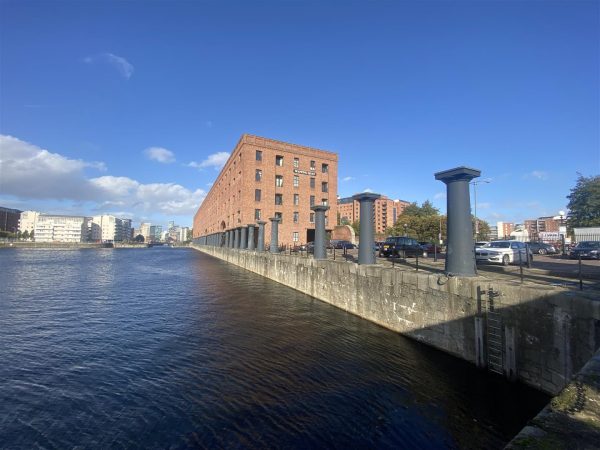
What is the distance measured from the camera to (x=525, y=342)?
679 cm

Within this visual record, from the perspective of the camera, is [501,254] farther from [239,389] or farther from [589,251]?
[239,389]

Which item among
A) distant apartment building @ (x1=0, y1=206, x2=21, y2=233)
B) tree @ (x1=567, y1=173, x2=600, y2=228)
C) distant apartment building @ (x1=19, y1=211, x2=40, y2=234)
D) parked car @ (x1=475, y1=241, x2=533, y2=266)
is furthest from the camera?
distant apartment building @ (x1=19, y1=211, x2=40, y2=234)

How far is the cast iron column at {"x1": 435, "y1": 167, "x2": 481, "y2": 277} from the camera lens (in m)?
9.10

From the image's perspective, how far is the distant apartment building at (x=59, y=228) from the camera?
169250mm

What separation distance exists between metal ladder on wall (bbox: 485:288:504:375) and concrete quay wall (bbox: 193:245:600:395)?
0.07 feet

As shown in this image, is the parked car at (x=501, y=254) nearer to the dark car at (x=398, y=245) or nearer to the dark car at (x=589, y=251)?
the dark car at (x=398, y=245)

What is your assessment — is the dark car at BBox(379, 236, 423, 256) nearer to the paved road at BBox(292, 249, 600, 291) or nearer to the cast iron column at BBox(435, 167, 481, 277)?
the paved road at BBox(292, 249, 600, 291)

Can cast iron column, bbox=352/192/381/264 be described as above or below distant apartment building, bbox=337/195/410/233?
below

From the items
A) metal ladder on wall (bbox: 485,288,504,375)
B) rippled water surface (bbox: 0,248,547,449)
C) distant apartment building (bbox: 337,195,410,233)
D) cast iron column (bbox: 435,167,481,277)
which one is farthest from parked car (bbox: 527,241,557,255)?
distant apartment building (bbox: 337,195,410,233)

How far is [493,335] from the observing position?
745 centimetres

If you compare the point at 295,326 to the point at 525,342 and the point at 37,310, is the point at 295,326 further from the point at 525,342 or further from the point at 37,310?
the point at 37,310

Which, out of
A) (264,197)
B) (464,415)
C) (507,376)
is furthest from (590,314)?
(264,197)

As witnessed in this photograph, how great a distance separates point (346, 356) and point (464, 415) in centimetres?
354

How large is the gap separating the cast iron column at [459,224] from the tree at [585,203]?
5620 cm
